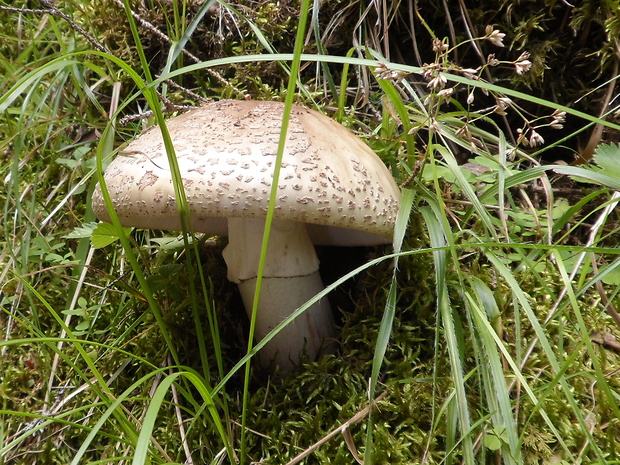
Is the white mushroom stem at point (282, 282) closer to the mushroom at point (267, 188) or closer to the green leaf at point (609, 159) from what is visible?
the mushroom at point (267, 188)

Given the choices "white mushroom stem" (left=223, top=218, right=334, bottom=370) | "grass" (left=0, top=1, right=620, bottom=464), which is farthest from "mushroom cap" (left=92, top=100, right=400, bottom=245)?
"white mushroom stem" (left=223, top=218, right=334, bottom=370)

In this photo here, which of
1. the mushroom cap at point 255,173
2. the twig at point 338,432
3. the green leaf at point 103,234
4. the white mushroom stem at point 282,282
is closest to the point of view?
the mushroom cap at point 255,173

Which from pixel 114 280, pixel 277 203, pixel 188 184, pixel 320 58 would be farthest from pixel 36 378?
pixel 320 58

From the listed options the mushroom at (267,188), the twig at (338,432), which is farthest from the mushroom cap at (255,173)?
the twig at (338,432)

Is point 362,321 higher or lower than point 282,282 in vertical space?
lower

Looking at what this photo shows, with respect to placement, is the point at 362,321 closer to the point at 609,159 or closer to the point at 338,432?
the point at 338,432

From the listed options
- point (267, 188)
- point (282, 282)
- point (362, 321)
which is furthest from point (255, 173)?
point (362, 321)
